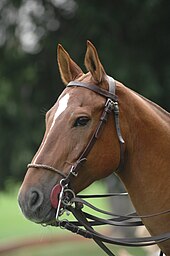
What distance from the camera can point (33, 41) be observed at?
38.9 feet

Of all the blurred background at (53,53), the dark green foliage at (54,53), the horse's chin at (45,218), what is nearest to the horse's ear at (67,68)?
the horse's chin at (45,218)

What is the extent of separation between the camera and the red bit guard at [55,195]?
391 cm

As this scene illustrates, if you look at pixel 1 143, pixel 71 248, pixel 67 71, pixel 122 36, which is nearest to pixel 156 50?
pixel 122 36

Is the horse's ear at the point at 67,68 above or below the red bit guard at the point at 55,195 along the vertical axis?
above

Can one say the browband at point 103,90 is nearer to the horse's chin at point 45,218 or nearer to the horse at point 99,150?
the horse at point 99,150

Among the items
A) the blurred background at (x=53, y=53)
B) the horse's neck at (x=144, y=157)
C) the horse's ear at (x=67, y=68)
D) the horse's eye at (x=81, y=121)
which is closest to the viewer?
the horse's eye at (x=81, y=121)

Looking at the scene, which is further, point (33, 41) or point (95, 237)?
point (33, 41)

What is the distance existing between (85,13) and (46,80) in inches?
59.9

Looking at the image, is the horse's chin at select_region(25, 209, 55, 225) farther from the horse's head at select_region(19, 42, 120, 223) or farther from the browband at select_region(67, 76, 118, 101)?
the browband at select_region(67, 76, 118, 101)

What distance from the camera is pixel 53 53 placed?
11.4m

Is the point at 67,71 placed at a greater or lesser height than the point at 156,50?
greater

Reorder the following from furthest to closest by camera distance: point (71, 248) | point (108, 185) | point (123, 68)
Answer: point (71, 248), point (108, 185), point (123, 68)

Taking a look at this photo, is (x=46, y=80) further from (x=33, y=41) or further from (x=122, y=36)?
(x=122, y=36)

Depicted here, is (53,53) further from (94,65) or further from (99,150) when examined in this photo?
(99,150)
